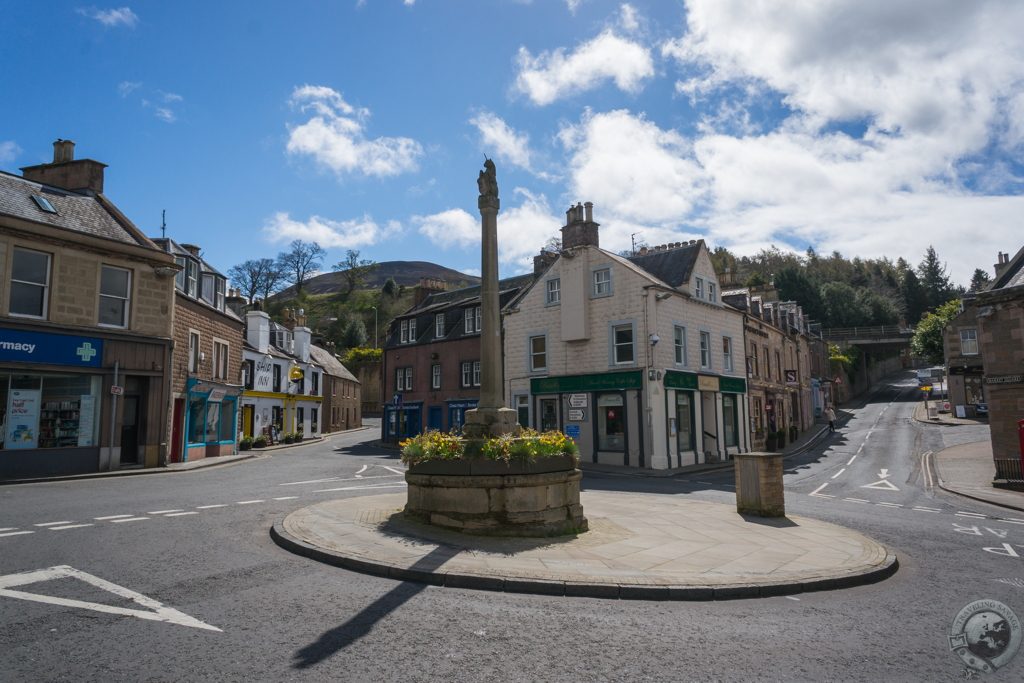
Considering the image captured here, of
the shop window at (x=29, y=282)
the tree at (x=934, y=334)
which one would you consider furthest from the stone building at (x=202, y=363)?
the tree at (x=934, y=334)

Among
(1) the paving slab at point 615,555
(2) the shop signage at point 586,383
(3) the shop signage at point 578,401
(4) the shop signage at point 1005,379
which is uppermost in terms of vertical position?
(2) the shop signage at point 586,383

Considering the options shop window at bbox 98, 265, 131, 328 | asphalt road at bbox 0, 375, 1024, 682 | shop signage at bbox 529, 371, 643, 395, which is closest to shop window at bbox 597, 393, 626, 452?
shop signage at bbox 529, 371, 643, 395

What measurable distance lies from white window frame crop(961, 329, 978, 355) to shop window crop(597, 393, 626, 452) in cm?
3282

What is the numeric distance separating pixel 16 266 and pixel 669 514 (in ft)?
64.8

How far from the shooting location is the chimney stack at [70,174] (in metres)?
22.7

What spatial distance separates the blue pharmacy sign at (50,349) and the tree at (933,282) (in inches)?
4184

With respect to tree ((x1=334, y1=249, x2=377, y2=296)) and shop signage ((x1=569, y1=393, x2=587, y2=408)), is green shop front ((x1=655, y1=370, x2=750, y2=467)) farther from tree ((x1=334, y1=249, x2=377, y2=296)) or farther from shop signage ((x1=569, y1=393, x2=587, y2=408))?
tree ((x1=334, y1=249, x2=377, y2=296))

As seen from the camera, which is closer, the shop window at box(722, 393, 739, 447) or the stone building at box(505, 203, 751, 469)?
the stone building at box(505, 203, 751, 469)

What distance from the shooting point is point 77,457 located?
18.6 metres

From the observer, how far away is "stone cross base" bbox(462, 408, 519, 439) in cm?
1023

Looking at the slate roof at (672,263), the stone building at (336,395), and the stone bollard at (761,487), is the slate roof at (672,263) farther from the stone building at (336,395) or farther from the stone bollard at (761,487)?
the stone building at (336,395)

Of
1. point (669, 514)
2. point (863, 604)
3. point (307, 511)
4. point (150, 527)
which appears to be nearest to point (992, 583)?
point (863, 604)

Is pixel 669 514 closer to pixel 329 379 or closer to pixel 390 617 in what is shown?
pixel 390 617

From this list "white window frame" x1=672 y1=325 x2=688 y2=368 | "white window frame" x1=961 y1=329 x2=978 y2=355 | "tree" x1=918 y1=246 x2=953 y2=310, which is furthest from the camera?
"tree" x1=918 y1=246 x2=953 y2=310
